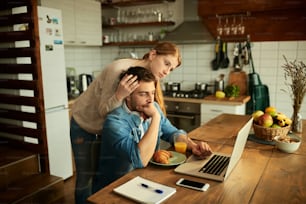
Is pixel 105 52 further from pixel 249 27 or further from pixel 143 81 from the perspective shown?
pixel 143 81

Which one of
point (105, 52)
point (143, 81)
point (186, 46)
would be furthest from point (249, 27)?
point (143, 81)

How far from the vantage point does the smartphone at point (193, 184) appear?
112 centimetres

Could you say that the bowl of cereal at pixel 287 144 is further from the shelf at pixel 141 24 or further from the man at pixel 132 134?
the shelf at pixel 141 24

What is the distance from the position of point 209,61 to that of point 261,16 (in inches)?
32.2

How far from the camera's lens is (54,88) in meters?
2.89

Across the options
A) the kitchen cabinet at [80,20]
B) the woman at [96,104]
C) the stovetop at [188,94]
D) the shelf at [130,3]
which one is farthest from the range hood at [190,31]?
the woman at [96,104]

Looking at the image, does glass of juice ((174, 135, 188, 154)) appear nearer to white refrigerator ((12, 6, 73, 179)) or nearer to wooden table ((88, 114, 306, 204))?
wooden table ((88, 114, 306, 204))

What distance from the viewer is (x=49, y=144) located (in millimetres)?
2908

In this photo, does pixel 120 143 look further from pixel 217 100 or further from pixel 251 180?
pixel 217 100

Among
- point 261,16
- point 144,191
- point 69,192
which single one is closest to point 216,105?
point 261,16

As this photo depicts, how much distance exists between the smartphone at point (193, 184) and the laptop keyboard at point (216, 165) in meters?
0.12

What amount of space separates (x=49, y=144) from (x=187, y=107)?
164 cm

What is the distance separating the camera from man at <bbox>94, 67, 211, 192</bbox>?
49.9 inches

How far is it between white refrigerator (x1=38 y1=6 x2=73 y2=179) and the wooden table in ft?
6.00
